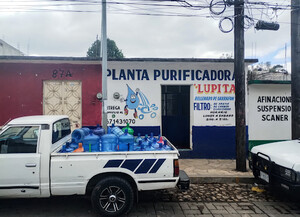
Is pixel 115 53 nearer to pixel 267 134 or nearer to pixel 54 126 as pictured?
pixel 267 134

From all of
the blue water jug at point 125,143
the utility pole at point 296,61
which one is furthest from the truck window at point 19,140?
the utility pole at point 296,61

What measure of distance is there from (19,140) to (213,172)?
183 inches

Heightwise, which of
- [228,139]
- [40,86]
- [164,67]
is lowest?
[228,139]

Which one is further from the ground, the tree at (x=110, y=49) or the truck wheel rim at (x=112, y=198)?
the tree at (x=110, y=49)

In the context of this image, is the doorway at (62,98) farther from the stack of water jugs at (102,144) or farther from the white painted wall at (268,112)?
the white painted wall at (268,112)

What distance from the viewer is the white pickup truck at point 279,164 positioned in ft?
12.8

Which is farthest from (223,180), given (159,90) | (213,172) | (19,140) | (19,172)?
(19,140)

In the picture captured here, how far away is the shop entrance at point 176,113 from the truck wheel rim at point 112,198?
4949 mm

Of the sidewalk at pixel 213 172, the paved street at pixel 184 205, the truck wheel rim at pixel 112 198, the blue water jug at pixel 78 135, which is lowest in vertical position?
the paved street at pixel 184 205

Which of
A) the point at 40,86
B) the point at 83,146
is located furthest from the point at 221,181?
the point at 40,86

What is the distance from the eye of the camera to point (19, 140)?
12.5ft

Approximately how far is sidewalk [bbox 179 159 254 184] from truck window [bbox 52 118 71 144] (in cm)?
315

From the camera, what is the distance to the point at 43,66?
24.4ft

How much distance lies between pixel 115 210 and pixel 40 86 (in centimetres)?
530
